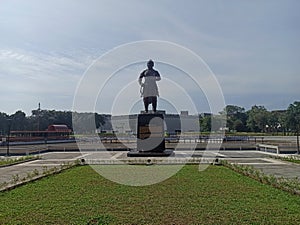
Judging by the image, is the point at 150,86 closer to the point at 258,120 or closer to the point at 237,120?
the point at 258,120

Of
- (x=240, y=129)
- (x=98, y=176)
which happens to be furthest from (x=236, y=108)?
(x=98, y=176)

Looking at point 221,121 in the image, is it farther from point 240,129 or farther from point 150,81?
point 150,81

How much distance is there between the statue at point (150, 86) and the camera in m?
19.6

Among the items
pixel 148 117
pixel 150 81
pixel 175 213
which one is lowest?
pixel 175 213

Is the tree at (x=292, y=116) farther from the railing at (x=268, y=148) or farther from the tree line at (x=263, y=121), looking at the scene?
the railing at (x=268, y=148)

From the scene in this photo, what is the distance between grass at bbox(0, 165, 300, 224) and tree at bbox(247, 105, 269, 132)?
55331 millimetres

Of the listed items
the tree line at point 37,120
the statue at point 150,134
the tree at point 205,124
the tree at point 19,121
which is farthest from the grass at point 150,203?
the tree at point 19,121

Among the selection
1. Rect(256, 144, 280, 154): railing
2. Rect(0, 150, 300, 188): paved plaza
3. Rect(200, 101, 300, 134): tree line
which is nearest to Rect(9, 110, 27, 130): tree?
Rect(200, 101, 300, 134): tree line

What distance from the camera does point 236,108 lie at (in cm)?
7294

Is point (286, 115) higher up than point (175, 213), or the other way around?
point (286, 115)

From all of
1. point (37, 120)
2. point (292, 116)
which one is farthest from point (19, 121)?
point (292, 116)

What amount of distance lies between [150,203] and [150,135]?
39.2ft

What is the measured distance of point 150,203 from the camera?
6875 mm

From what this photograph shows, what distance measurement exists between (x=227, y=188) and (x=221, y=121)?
46.6 m
